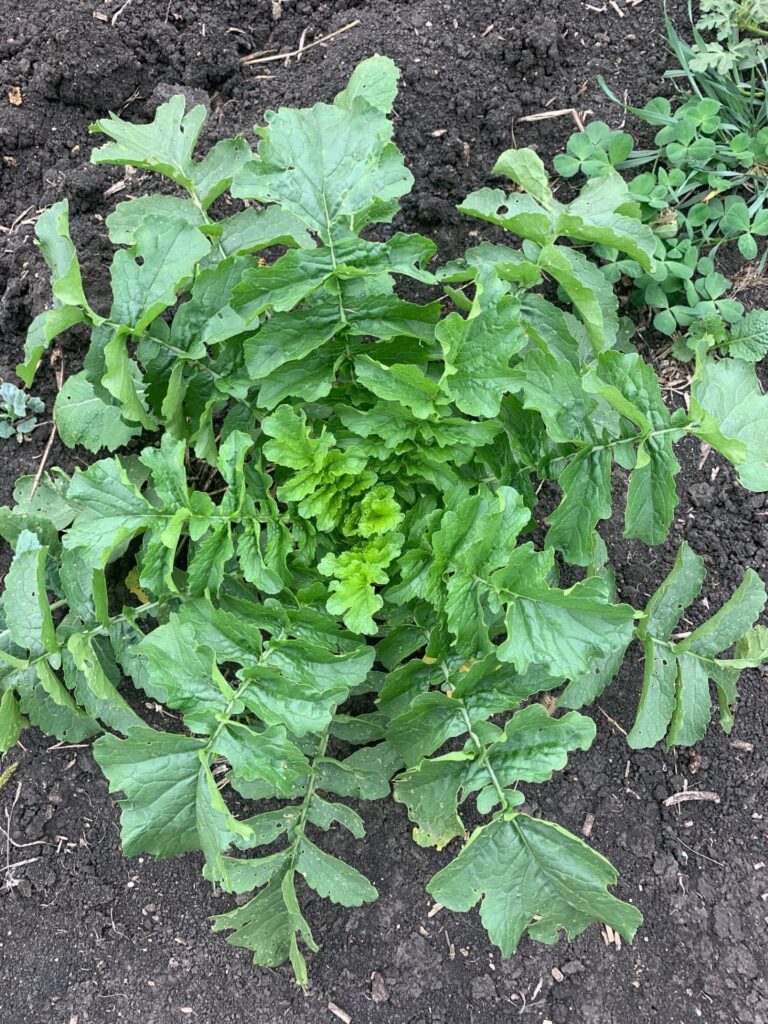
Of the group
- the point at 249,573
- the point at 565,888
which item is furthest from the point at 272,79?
the point at 565,888

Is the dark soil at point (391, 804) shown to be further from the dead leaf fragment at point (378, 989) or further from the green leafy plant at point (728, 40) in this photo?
the green leafy plant at point (728, 40)

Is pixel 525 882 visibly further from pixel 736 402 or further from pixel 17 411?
pixel 17 411

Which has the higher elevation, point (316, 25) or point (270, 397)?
point (316, 25)

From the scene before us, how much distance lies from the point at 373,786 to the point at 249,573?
30.8 inches

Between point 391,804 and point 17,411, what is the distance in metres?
2.01

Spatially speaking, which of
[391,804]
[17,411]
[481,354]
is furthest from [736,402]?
[17,411]

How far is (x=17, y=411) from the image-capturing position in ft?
10.6

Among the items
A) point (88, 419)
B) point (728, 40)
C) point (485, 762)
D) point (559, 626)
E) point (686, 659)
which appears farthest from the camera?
point (728, 40)

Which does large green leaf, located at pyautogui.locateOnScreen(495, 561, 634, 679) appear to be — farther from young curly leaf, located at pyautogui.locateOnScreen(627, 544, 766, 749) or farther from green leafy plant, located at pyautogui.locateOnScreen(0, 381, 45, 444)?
green leafy plant, located at pyautogui.locateOnScreen(0, 381, 45, 444)

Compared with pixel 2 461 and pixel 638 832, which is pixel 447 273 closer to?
pixel 2 461

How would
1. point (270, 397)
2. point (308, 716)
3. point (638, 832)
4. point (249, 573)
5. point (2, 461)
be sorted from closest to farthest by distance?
1. point (308, 716)
2. point (249, 573)
3. point (270, 397)
4. point (638, 832)
5. point (2, 461)

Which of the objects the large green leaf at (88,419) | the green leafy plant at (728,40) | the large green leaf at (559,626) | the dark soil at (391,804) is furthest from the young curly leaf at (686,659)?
the green leafy plant at (728,40)

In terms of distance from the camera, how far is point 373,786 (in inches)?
104

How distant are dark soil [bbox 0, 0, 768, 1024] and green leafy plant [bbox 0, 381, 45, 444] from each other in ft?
0.22
